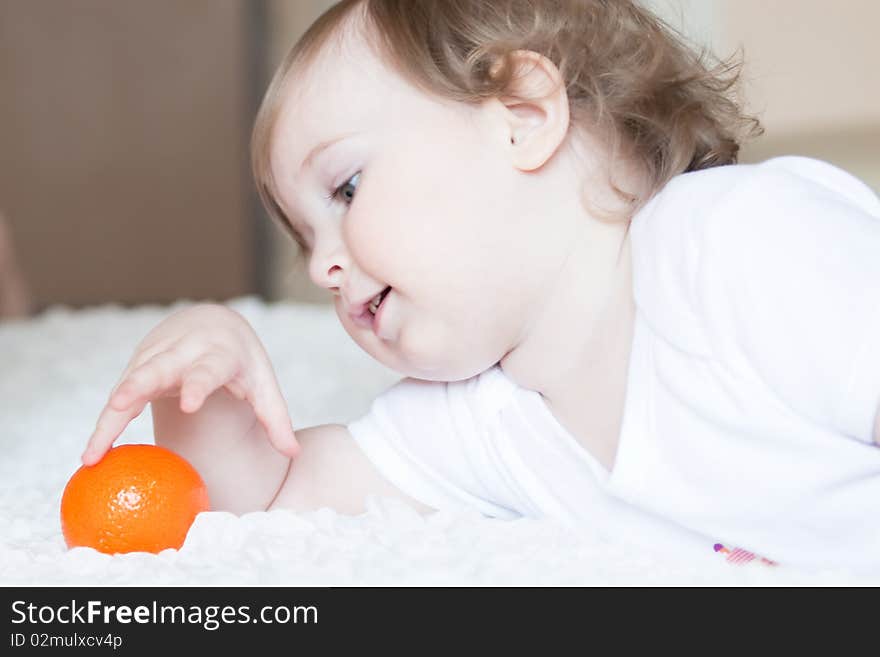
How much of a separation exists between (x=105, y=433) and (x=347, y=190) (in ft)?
0.92

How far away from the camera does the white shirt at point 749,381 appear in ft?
2.41

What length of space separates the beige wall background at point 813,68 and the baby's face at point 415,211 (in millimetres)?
1400

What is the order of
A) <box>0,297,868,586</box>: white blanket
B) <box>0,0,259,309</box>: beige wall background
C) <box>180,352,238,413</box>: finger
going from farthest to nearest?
<box>0,0,259,309</box>: beige wall background, <box>180,352,238,413</box>: finger, <box>0,297,868,586</box>: white blanket

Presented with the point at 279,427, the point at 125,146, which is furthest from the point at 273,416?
the point at 125,146

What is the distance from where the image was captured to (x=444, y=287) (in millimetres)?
851

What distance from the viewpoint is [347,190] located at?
89 cm

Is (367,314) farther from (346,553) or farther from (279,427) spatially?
(346,553)

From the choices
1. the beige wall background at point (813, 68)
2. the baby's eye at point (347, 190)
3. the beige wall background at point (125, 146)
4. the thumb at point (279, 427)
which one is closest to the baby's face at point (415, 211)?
the baby's eye at point (347, 190)

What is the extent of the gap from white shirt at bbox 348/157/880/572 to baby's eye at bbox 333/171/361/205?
0.80 feet

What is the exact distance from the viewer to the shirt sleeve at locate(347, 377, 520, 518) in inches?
39.1

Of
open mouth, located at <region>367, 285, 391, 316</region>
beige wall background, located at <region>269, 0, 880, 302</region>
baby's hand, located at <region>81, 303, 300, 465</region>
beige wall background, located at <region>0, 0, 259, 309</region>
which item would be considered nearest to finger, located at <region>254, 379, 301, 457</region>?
baby's hand, located at <region>81, 303, 300, 465</region>

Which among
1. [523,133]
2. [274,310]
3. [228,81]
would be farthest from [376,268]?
[228,81]

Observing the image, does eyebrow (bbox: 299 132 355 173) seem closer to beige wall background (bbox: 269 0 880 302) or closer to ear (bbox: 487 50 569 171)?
ear (bbox: 487 50 569 171)
